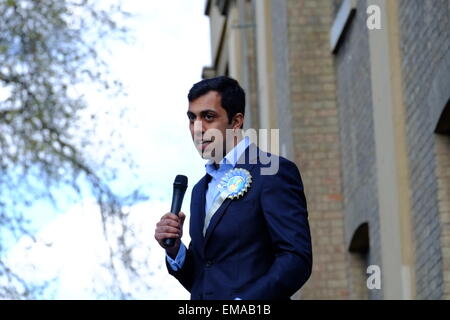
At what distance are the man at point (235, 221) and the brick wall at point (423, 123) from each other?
5.54m

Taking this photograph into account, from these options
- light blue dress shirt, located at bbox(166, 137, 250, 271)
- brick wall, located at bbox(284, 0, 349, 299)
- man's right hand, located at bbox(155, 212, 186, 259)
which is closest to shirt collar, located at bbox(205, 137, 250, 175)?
light blue dress shirt, located at bbox(166, 137, 250, 271)

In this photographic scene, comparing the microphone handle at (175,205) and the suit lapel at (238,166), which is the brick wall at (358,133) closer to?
the suit lapel at (238,166)

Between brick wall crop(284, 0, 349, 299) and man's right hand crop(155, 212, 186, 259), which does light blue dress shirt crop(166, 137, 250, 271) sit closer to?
man's right hand crop(155, 212, 186, 259)

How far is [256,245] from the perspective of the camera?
5.58 meters

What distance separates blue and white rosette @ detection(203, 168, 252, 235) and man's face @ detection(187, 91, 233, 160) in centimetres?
10

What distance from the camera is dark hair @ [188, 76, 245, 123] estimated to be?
18.7ft

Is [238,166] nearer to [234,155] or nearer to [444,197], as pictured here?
[234,155]

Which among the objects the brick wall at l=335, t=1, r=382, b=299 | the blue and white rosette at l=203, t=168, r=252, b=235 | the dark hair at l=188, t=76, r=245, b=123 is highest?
the brick wall at l=335, t=1, r=382, b=299

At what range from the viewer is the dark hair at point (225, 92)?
5699mm

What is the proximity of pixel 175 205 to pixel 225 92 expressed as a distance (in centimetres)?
49
